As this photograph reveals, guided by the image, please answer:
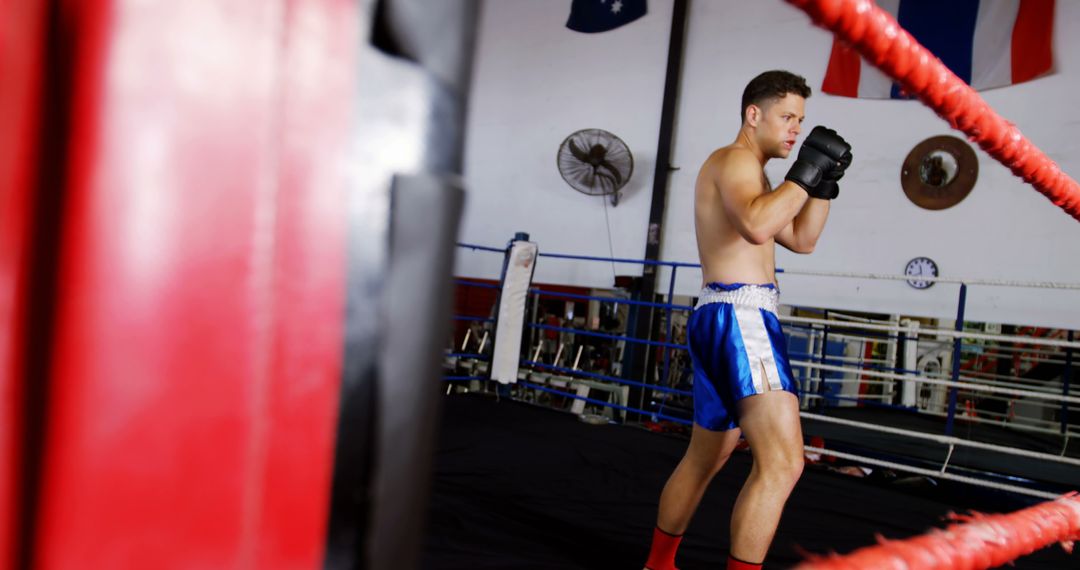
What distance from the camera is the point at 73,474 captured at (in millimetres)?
198

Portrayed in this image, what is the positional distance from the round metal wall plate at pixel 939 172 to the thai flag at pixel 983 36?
352mm

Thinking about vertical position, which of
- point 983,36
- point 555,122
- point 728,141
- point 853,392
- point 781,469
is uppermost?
point 983,36

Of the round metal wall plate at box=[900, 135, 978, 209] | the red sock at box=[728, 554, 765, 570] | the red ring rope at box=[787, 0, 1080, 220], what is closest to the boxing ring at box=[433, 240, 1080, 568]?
the red sock at box=[728, 554, 765, 570]

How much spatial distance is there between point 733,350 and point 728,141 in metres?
3.74

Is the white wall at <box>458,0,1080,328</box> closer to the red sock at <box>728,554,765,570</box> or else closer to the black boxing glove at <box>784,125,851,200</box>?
the black boxing glove at <box>784,125,851,200</box>

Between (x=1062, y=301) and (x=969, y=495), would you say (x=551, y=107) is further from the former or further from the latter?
(x=969, y=495)

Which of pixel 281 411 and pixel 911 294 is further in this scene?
pixel 911 294

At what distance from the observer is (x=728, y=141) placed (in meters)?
4.95

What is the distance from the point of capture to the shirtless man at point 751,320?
1.40 m

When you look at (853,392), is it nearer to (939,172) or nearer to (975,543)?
(939,172)

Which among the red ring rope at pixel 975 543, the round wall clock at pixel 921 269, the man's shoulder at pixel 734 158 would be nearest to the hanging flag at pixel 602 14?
the round wall clock at pixel 921 269

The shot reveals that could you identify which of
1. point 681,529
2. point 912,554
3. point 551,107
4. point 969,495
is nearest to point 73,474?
point 912,554

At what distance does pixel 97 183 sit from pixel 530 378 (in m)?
4.80

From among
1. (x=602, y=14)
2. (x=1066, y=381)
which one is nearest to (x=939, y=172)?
(x=1066, y=381)
